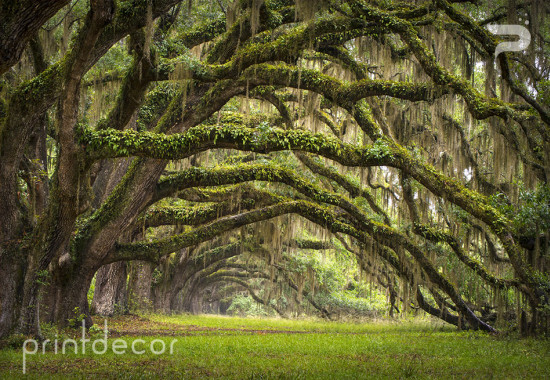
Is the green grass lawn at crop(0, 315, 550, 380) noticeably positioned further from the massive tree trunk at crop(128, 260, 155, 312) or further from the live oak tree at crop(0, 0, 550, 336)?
the massive tree trunk at crop(128, 260, 155, 312)

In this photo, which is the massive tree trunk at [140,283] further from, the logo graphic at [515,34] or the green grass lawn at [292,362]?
the logo graphic at [515,34]

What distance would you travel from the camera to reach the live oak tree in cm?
784

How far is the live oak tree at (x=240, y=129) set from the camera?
7836 mm

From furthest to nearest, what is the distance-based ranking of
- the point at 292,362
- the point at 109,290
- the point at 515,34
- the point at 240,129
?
1. the point at 109,290
2. the point at 515,34
3. the point at 240,129
4. the point at 292,362

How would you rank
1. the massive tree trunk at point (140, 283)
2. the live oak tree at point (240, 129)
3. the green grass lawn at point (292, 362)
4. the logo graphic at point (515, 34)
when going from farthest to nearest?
the massive tree trunk at point (140, 283) → the logo graphic at point (515, 34) → the live oak tree at point (240, 129) → the green grass lawn at point (292, 362)

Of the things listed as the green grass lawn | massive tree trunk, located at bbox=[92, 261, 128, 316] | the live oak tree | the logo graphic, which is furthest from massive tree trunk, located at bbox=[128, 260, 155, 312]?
the logo graphic

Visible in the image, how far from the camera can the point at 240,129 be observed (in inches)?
307

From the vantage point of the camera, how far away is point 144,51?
312 inches

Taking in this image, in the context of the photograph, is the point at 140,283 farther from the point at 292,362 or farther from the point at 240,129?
Answer: the point at 292,362

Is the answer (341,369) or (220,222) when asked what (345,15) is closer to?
(220,222)

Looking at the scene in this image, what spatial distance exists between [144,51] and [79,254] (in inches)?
193

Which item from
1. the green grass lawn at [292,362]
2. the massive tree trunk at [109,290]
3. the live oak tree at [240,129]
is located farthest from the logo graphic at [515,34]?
the massive tree trunk at [109,290]

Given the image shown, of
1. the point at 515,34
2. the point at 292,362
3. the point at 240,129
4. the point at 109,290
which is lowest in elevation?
the point at 292,362

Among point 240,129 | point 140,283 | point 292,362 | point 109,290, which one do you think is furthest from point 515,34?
point 140,283
